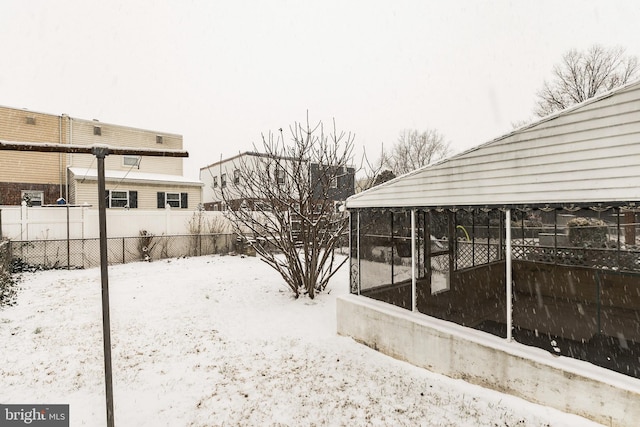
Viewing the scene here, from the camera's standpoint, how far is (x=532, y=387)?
4188 mm

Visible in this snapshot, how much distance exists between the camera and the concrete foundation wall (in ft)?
11.9

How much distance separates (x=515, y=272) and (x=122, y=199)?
2010 centimetres

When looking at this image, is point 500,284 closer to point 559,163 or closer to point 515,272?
point 515,272

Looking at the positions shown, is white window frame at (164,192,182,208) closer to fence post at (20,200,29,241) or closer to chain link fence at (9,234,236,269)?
chain link fence at (9,234,236,269)

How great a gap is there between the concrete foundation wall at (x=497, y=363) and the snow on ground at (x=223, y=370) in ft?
0.56

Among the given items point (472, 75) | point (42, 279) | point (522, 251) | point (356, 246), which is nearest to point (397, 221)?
point (356, 246)

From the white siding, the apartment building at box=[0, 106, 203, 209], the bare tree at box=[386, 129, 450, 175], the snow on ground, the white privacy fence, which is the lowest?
the snow on ground

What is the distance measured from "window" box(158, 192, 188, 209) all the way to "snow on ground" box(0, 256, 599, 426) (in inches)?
445

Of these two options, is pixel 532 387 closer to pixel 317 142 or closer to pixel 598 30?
pixel 317 142

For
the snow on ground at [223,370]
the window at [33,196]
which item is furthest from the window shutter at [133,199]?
the snow on ground at [223,370]

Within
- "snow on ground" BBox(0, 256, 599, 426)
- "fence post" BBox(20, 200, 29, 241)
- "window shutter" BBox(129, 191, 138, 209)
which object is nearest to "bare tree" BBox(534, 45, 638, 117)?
"snow on ground" BBox(0, 256, 599, 426)

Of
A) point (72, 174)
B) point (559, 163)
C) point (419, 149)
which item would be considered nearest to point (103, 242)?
point (559, 163)

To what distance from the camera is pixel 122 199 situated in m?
18.9

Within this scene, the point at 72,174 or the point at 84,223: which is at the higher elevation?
the point at 72,174
